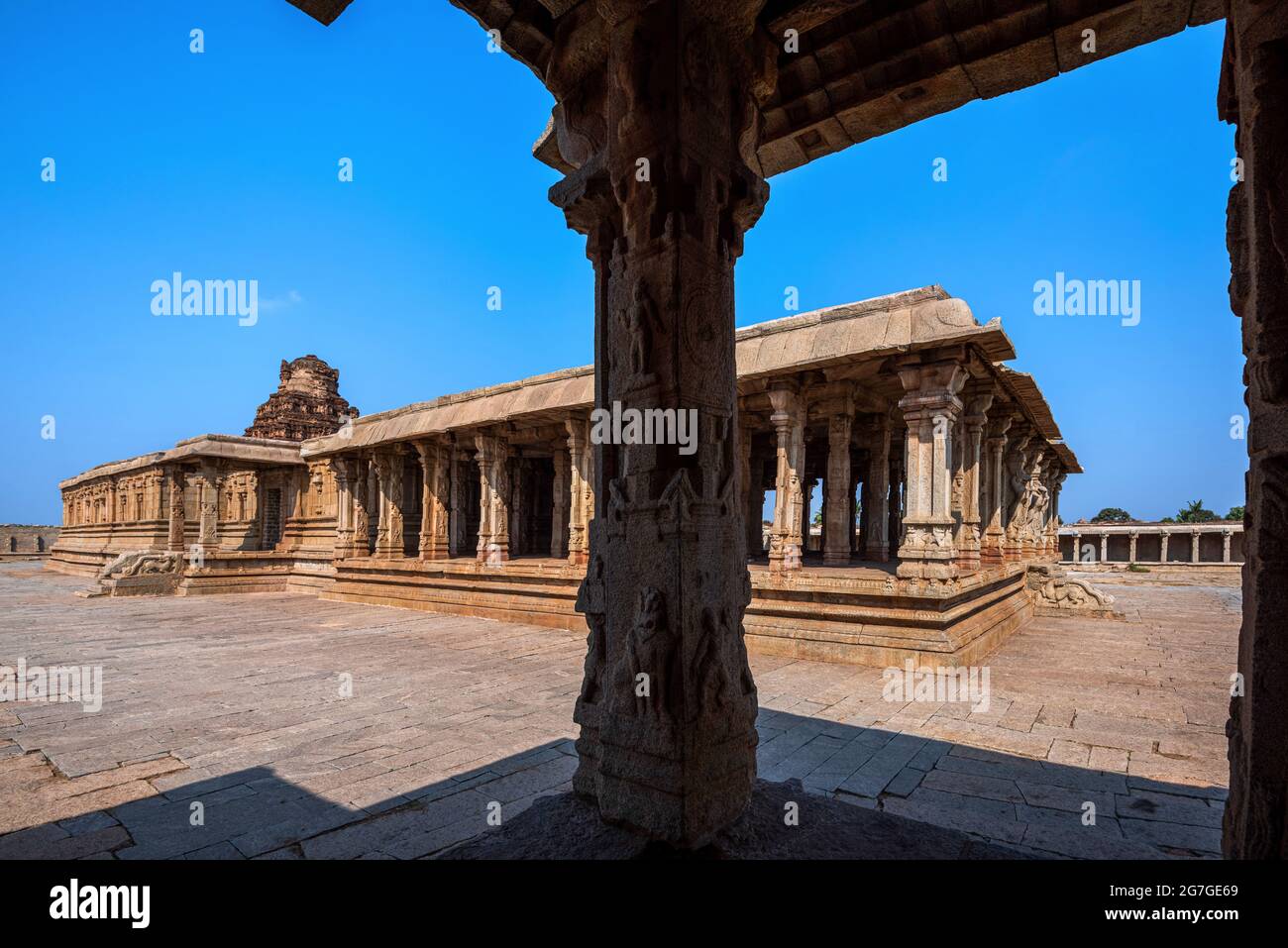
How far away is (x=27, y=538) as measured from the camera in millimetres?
49438

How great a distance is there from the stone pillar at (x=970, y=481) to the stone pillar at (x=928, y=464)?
244 centimetres

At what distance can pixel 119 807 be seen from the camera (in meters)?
3.98

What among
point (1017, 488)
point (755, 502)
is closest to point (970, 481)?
point (1017, 488)

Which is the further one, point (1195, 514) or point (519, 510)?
point (1195, 514)

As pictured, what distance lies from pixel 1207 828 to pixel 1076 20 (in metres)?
4.59

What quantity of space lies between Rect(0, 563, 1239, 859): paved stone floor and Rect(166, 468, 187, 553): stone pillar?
12.4 meters

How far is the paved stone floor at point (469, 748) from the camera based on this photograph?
3721mm

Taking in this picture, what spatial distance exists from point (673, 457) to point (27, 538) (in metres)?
67.2

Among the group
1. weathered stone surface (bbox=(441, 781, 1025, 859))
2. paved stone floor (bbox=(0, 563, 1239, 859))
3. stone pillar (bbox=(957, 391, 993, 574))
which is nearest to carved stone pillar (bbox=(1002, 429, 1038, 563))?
stone pillar (bbox=(957, 391, 993, 574))

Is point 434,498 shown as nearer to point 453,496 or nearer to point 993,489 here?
point 453,496

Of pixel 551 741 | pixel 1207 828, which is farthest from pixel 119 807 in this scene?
pixel 1207 828

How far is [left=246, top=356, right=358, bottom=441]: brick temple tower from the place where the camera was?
30.7 m

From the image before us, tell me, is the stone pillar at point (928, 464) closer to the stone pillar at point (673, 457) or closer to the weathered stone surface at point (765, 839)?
the weathered stone surface at point (765, 839)
